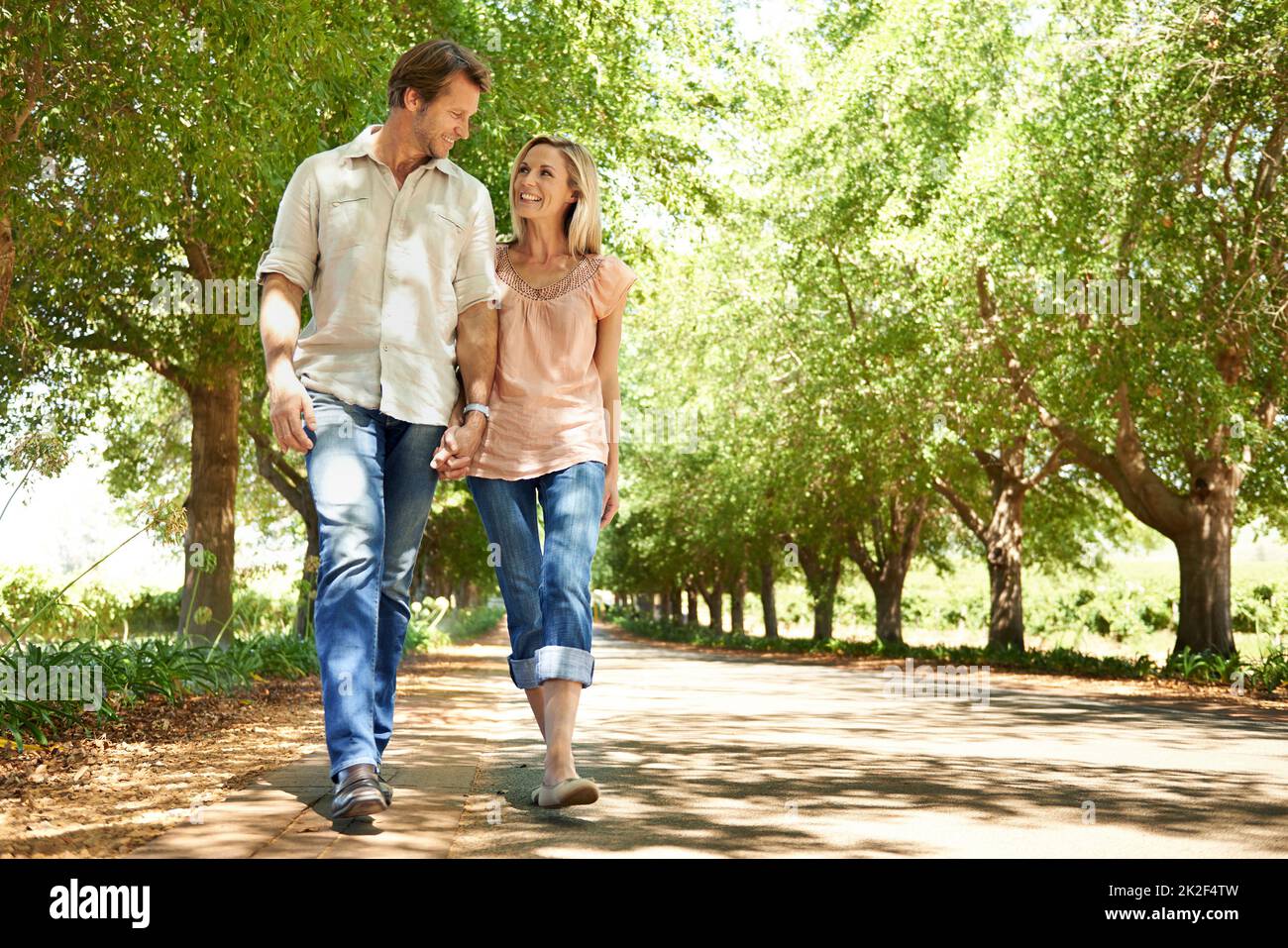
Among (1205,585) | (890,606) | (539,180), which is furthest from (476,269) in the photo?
(890,606)

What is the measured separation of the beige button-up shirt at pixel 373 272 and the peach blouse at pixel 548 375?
1.01 feet

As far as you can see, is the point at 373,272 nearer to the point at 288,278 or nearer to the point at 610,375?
the point at 288,278

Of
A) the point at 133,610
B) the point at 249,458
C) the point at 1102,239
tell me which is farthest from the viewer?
the point at 133,610

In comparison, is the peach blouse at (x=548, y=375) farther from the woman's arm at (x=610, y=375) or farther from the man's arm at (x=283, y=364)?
the man's arm at (x=283, y=364)

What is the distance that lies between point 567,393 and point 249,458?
25.0m

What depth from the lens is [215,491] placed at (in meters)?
14.9

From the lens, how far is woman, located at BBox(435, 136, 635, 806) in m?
4.43

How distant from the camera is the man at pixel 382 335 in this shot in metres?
3.96

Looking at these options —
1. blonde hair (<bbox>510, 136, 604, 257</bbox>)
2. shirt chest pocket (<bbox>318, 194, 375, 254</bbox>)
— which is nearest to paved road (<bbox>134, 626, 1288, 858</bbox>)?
shirt chest pocket (<bbox>318, 194, 375, 254</bbox>)

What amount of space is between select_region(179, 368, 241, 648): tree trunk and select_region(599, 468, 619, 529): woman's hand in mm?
10950

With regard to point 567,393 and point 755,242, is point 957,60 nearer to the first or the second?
point 755,242

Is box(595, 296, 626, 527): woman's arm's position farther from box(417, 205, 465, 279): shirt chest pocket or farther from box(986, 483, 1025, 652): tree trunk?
box(986, 483, 1025, 652): tree trunk
